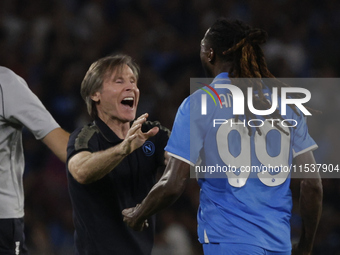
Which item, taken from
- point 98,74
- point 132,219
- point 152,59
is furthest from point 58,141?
point 152,59

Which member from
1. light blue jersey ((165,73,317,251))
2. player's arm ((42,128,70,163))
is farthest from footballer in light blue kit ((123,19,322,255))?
player's arm ((42,128,70,163))

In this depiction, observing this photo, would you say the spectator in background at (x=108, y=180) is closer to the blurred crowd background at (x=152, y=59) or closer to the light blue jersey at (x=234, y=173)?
the light blue jersey at (x=234, y=173)

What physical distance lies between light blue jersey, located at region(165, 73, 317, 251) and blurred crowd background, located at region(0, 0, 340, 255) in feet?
9.91

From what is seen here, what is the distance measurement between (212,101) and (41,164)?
12.9 ft

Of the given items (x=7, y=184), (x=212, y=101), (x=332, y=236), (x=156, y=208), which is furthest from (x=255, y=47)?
(x=332, y=236)

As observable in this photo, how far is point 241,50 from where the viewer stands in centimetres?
276

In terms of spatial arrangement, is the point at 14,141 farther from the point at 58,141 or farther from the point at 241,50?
the point at 241,50

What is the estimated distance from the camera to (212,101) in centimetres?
260

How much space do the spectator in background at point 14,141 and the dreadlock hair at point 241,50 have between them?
3.30ft

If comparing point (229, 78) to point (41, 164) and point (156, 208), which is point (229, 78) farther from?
point (41, 164)

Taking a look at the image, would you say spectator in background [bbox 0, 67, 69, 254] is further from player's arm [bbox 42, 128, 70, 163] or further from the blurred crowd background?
the blurred crowd background

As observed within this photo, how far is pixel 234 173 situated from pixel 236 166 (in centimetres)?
3

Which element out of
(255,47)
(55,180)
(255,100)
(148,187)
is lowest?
(55,180)

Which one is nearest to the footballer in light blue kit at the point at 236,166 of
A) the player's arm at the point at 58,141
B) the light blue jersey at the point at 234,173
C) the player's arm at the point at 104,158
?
the light blue jersey at the point at 234,173
